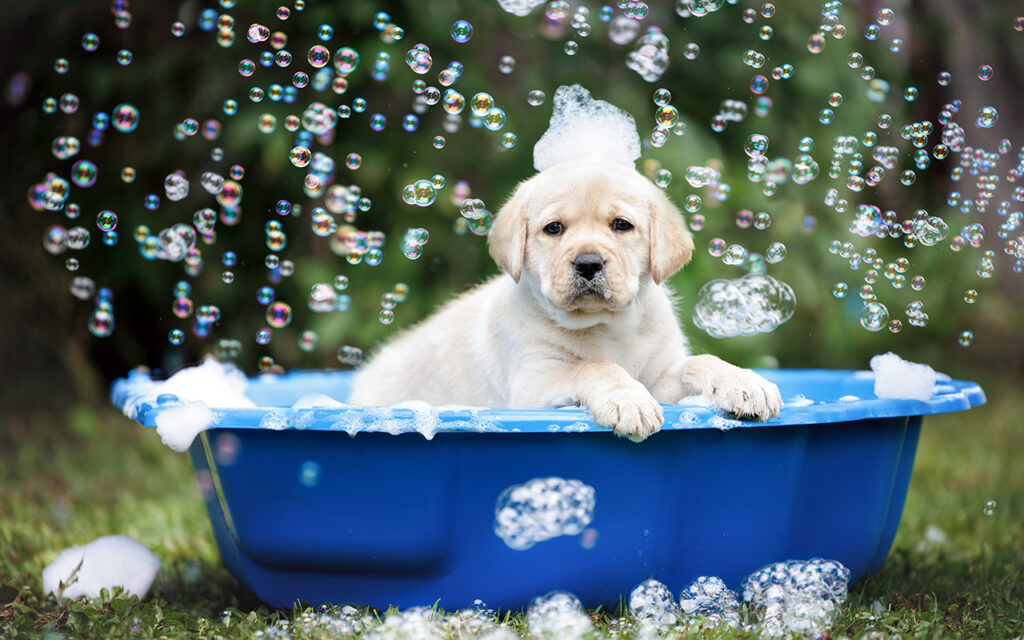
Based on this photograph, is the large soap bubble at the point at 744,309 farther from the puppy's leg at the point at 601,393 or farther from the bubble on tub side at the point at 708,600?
the bubble on tub side at the point at 708,600

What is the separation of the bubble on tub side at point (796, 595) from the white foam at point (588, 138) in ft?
3.77

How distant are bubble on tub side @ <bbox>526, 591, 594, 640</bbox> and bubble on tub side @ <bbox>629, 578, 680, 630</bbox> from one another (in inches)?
4.5

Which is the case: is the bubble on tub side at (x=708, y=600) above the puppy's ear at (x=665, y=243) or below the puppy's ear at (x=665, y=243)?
below

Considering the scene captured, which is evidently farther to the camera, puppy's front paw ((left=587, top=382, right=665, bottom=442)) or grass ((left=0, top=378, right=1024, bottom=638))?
grass ((left=0, top=378, right=1024, bottom=638))

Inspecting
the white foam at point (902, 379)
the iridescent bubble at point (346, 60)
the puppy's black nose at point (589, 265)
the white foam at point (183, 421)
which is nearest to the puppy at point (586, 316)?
the puppy's black nose at point (589, 265)

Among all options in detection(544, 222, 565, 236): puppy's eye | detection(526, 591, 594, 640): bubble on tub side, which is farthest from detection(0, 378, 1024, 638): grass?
detection(544, 222, 565, 236): puppy's eye

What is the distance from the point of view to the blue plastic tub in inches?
81.7

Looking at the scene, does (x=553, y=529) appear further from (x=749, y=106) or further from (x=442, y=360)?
(x=749, y=106)

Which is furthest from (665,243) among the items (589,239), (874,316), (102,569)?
(102,569)

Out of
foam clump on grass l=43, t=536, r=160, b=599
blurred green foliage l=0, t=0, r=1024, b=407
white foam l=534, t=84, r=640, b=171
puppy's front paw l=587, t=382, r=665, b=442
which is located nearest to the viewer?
puppy's front paw l=587, t=382, r=665, b=442

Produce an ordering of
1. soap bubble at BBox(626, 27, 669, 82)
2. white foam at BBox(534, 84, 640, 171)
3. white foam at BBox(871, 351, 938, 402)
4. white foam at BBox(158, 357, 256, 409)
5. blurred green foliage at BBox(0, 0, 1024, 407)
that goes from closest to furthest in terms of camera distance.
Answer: white foam at BBox(871, 351, 938, 402), white foam at BBox(158, 357, 256, 409), white foam at BBox(534, 84, 640, 171), soap bubble at BBox(626, 27, 669, 82), blurred green foliage at BBox(0, 0, 1024, 407)

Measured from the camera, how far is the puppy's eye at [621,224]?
95.3 inches

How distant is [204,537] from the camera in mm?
3350

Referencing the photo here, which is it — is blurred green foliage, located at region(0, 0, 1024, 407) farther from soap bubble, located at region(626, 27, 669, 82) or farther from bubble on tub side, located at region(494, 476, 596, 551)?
bubble on tub side, located at region(494, 476, 596, 551)
